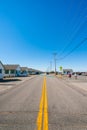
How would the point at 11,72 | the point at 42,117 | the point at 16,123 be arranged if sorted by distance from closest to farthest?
1. the point at 16,123
2. the point at 42,117
3. the point at 11,72

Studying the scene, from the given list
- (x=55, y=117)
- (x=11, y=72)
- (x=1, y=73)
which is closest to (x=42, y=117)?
(x=55, y=117)

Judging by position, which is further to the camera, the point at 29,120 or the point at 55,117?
the point at 55,117

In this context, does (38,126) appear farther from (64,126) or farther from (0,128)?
(0,128)

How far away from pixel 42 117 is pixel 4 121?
4.66 ft

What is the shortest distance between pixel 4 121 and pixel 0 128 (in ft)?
2.24

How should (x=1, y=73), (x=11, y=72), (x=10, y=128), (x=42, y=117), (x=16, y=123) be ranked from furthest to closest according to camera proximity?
(x=11, y=72)
(x=1, y=73)
(x=42, y=117)
(x=16, y=123)
(x=10, y=128)

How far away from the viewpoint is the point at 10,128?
480 cm

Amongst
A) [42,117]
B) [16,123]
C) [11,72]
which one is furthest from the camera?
[11,72]

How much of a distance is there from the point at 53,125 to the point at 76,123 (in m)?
0.83

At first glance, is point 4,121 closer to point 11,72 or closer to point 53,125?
point 53,125

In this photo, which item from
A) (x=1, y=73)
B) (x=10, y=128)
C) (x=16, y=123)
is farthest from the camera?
(x=1, y=73)

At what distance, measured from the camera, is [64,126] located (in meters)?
4.97

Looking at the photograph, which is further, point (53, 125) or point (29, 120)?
point (29, 120)

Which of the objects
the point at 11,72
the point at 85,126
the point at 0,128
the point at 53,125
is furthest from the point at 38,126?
the point at 11,72
